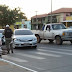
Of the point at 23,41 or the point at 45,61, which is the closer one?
the point at 45,61

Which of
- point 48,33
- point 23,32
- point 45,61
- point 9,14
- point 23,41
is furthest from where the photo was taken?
point 9,14

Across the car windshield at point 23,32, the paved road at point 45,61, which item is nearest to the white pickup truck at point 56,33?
the car windshield at point 23,32

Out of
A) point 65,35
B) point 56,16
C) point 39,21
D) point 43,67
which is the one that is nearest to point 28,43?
point 65,35

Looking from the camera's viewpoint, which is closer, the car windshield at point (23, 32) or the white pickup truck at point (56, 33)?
the car windshield at point (23, 32)

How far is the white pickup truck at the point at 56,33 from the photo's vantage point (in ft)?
58.7

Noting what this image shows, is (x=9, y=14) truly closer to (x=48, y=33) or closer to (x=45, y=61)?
(x=48, y=33)

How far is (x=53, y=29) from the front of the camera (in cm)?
→ 1909

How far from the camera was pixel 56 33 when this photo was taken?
18.4 m

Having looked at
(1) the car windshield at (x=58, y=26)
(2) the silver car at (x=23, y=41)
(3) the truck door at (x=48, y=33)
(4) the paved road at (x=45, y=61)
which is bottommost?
(4) the paved road at (x=45, y=61)

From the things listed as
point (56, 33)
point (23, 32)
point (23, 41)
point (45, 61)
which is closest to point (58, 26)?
point (56, 33)

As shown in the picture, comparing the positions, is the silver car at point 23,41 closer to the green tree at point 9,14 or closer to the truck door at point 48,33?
the truck door at point 48,33

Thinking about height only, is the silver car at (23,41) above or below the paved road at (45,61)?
above

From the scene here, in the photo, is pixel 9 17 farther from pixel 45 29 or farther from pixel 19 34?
pixel 19 34

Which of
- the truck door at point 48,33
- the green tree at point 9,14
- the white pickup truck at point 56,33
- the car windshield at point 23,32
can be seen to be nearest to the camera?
the car windshield at point 23,32
